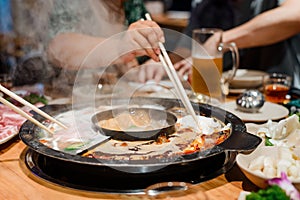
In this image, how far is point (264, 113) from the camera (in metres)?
1.82

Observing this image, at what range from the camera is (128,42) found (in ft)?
5.57

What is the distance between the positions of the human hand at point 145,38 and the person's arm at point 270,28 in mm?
1074

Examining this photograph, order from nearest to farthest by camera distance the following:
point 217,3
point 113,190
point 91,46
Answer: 1. point 113,190
2. point 91,46
3. point 217,3

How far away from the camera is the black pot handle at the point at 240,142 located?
1211mm

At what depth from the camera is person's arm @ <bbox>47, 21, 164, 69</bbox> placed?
1.58m

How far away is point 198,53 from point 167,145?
0.87 metres

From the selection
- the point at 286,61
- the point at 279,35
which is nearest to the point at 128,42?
the point at 279,35

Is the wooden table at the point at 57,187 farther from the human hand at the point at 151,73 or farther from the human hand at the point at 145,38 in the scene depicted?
the human hand at the point at 151,73

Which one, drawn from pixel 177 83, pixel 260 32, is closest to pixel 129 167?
pixel 177 83

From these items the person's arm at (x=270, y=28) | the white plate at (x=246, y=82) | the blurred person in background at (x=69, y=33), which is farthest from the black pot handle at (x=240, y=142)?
the person's arm at (x=270, y=28)

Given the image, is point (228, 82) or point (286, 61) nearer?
point (228, 82)

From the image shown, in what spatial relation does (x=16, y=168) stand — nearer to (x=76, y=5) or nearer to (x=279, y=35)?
(x=76, y=5)

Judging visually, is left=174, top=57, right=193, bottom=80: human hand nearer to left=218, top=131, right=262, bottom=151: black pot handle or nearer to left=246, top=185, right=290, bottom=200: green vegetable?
left=218, top=131, right=262, bottom=151: black pot handle

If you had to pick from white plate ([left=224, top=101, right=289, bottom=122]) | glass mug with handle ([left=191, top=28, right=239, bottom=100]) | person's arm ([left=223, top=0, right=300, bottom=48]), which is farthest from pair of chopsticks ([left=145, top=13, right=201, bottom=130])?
person's arm ([left=223, top=0, right=300, bottom=48])
